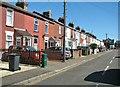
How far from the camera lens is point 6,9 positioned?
26516 mm

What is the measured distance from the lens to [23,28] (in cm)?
3078

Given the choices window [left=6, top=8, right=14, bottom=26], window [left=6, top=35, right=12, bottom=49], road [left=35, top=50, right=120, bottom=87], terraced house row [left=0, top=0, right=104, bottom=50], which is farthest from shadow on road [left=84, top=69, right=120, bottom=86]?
window [left=6, top=8, right=14, bottom=26]

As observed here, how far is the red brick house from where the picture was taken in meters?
26.1

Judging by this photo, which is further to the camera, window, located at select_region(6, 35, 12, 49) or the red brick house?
window, located at select_region(6, 35, 12, 49)

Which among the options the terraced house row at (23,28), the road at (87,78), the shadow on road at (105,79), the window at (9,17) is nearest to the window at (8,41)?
the terraced house row at (23,28)

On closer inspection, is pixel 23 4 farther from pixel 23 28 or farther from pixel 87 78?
pixel 87 78

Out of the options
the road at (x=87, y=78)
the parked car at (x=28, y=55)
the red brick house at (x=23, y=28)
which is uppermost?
the red brick house at (x=23, y=28)

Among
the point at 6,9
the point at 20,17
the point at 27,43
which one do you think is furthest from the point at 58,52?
the point at 6,9

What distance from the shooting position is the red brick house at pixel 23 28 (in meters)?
26.1

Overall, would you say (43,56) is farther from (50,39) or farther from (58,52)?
(50,39)

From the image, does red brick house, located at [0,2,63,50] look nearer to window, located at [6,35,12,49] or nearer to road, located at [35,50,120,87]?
window, located at [6,35,12,49]

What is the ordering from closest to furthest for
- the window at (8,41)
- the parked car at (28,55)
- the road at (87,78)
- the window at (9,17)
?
the road at (87,78) < the parked car at (28,55) < the window at (8,41) < the window at (9,17)

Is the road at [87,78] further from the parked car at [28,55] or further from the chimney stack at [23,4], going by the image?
the chimney stack at [23,4]

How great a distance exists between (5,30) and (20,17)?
429 centimetres
